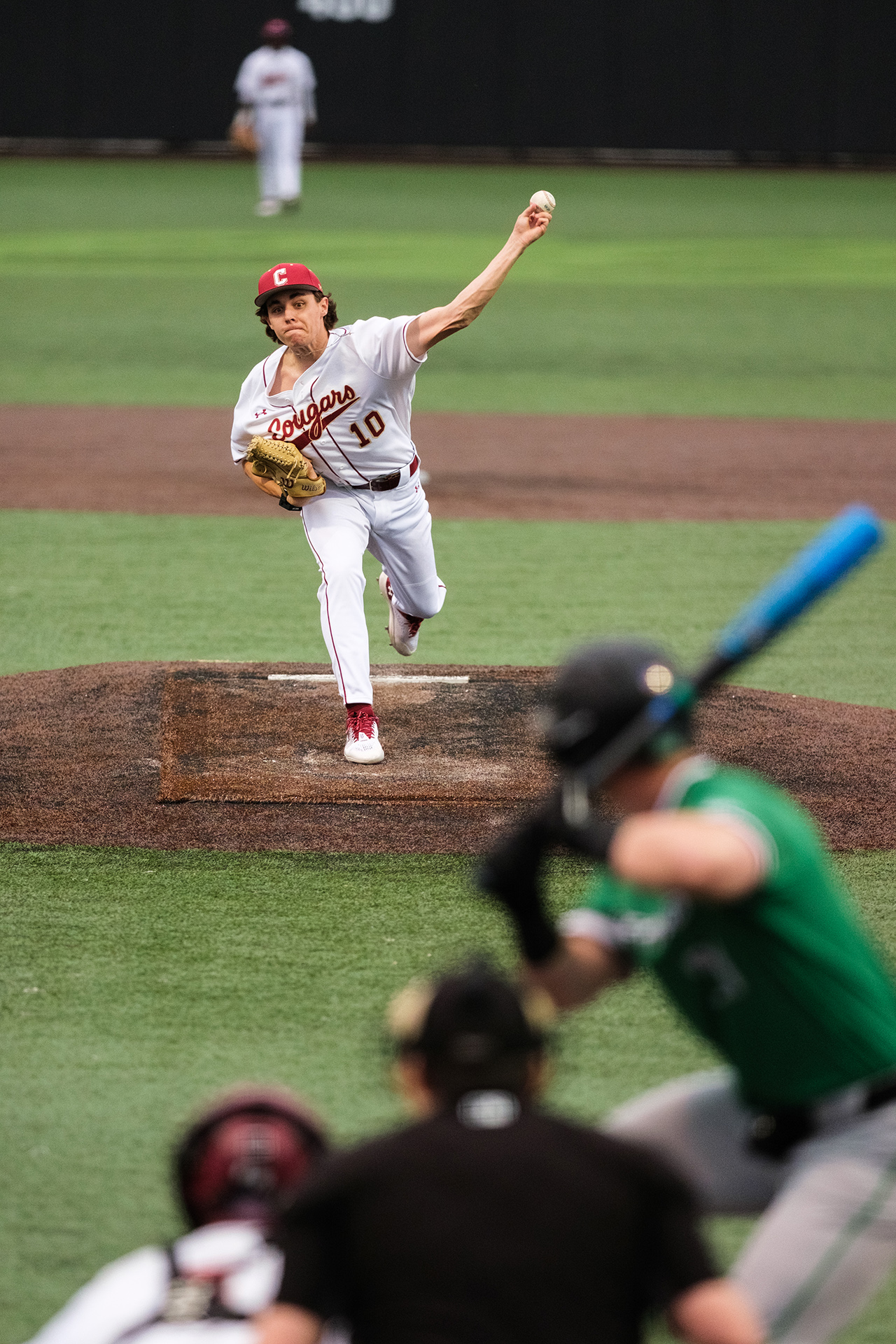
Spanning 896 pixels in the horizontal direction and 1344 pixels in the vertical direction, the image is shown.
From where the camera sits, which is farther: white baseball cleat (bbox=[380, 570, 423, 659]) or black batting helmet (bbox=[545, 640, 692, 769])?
white baseball cleat (bbox=[380, 570, 423, 659])

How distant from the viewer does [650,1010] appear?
4.80 m

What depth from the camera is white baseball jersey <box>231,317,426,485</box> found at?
6.80 metres

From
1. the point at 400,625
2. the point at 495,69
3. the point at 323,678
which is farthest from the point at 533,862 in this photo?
the point at 495,69

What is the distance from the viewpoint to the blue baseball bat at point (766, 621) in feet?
8.71

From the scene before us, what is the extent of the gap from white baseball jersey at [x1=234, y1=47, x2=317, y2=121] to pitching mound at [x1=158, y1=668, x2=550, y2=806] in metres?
18.7

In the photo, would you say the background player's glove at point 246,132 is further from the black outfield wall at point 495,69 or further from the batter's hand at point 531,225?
the batter's hand at point 531,225

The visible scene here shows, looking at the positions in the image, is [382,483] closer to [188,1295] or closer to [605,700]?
[605,700]

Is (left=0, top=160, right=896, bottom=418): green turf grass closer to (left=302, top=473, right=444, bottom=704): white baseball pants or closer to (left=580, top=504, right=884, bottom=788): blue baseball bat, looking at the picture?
(left=302, top=473, right=444, bottom=704): white baseball pants

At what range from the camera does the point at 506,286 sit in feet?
67.2

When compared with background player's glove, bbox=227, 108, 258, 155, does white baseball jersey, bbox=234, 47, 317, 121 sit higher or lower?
higher

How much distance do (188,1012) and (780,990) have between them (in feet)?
8.07

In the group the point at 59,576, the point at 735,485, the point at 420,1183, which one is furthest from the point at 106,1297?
the point at 735,485

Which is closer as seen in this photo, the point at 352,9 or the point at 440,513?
the point at 440,513

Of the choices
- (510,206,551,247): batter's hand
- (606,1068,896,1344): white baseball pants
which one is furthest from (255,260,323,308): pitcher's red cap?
(606,1068,896,1344): white baseball pants
